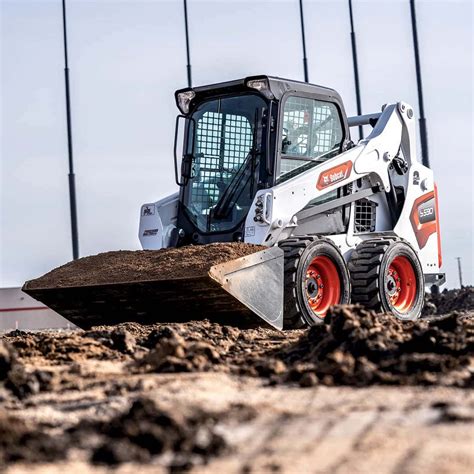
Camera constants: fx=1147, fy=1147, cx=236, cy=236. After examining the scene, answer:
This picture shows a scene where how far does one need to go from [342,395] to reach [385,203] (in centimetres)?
1014

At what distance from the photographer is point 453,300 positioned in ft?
85.4

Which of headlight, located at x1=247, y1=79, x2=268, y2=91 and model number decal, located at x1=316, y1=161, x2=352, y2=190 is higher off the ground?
headlight, located at x1=247, y1=79, x2=268, y2=91

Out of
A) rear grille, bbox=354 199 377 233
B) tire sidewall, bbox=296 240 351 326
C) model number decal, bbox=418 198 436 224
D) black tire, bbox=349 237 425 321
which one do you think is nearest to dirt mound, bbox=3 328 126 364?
tire sidewall, bbox=296 240 351 326

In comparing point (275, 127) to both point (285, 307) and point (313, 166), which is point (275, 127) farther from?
point (285, 307)

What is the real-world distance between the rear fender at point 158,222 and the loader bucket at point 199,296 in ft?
5.17

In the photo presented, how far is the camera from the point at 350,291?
14984mm

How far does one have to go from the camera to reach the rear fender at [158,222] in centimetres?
1556

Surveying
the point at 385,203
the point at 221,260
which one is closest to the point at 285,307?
the point at 221,260

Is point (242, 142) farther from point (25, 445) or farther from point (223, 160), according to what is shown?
point (25, 445)

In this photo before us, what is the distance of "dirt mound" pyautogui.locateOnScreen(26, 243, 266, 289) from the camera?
12992mm

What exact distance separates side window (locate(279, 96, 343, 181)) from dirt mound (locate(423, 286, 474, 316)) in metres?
9.53

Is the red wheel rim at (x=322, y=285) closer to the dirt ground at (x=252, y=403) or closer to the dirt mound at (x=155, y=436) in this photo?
the dirt ground at (x=252, y=403)

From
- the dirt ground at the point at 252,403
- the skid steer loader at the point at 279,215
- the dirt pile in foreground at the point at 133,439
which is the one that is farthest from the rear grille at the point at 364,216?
the dirt pile in foreground at the point at 133,439

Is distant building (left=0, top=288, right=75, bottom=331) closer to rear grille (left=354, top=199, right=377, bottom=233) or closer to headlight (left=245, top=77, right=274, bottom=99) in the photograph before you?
rear grille (left=354, top=199, right=377, bottom=233)
